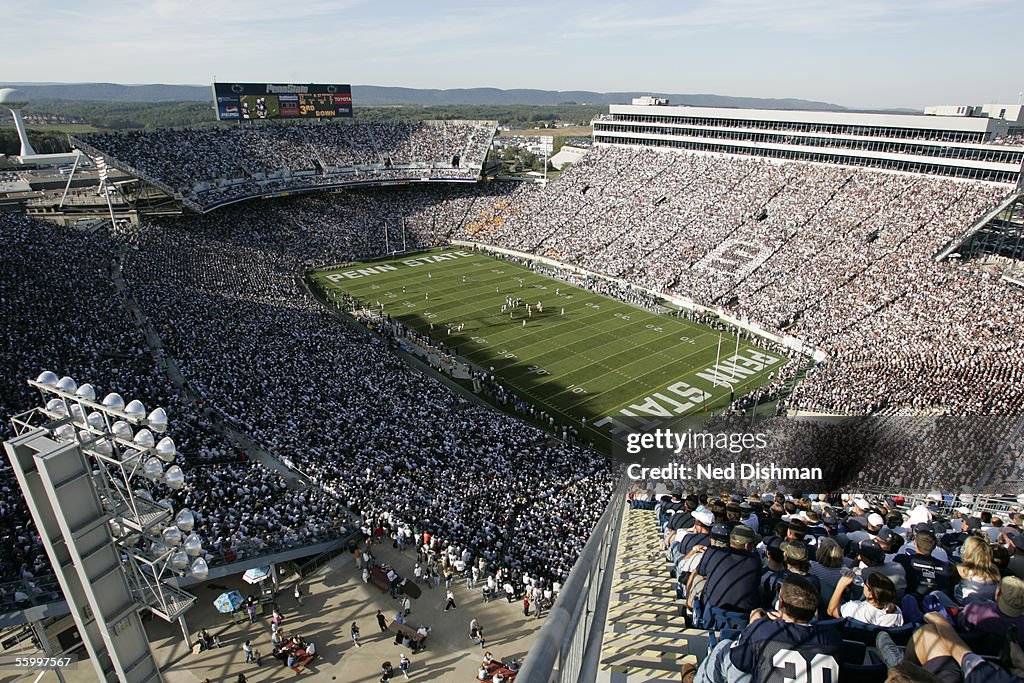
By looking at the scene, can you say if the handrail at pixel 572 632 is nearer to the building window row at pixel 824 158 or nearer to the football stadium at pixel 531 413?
the football stadium at pixel 531 413

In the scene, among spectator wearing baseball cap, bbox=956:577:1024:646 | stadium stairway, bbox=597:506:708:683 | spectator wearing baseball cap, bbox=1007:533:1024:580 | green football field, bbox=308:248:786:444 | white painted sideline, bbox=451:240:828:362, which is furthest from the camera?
white painted sideline, bbox=451:240:828:362

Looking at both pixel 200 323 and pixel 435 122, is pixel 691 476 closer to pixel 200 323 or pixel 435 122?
pixel 200 323

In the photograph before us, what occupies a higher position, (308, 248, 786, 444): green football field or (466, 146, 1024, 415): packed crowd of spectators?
(466, 146, 1024, 415): packed crowd of spectators

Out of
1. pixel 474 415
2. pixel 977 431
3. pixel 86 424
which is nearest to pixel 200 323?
pixel 474 415

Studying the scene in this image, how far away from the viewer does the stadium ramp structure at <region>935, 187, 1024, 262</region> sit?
3724 centimetres

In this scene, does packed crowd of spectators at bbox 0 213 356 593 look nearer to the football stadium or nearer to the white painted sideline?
the football stadium

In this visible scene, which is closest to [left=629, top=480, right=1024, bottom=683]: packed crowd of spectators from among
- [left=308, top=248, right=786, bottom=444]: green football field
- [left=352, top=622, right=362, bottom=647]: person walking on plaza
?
[left=352, top=622, right=362, bottom=647]: person walking on plaza

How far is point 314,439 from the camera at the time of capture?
69.7 ft

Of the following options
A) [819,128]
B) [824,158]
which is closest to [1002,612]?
[824,158]

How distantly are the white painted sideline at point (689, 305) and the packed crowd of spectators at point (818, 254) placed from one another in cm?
57

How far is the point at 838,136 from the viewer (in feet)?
163

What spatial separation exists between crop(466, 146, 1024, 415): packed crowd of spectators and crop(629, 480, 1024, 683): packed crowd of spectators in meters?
18.7

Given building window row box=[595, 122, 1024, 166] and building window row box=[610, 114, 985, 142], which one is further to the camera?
building window row box=[610, 114, 985, 142]

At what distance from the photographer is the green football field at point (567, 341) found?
1182 inches
